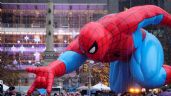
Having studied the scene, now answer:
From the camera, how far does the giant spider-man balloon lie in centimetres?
1823

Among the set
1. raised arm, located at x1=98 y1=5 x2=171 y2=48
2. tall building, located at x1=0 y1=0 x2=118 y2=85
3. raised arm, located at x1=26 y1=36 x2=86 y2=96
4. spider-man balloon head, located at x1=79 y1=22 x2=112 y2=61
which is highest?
tall building, located at x1=0 y1=0 x2=118 y2=85

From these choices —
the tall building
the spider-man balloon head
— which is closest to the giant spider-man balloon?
the spider-man balloon head

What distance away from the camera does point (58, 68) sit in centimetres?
1975

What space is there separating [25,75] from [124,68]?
7051 centimetres

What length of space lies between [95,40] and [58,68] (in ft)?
8.28

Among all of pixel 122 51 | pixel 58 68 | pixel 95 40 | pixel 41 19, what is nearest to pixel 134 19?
pixel 122 51

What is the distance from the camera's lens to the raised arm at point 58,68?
61.6 feet

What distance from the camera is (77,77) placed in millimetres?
81625

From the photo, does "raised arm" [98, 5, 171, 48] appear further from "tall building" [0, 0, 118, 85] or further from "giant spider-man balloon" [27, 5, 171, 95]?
"tall building" [0, 0, 118, 85]

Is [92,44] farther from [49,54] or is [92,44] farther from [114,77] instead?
[49,54]

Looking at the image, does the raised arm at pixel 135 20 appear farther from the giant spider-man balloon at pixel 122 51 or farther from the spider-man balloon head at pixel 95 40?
the spider-man balloon head at pixel 95 40

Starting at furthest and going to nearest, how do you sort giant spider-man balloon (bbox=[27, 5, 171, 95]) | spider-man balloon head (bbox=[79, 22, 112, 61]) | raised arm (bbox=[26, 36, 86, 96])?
raised arm (bbox=[26, 36, 86, 96])
giant spider-man balloon (bbox=[27, 5, 171, 95])
spider-man balloon head (bbox=[79, 22, 112, 61])

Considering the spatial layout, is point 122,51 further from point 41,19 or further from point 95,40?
point 41,19

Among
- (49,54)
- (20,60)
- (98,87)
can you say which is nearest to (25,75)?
(20,60)
